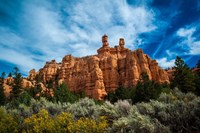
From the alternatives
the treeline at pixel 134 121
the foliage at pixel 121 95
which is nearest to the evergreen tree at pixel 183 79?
the foliage at pixel 121 95

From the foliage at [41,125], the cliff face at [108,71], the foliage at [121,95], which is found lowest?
the foliage at [41,125]

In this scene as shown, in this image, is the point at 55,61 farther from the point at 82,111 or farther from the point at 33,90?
the point at 82,111

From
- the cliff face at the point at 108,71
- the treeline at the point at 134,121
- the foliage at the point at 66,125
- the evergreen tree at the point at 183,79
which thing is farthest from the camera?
the cliff face at the point at 108,71

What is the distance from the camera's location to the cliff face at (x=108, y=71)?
7371 centimetres

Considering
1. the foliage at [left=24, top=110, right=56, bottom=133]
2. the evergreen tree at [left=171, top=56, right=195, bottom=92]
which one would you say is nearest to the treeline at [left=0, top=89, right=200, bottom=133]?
the foliage at [left=24, top=110, right=56, bottom=133]

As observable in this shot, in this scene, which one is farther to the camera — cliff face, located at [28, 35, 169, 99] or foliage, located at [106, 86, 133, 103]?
cliff face, located at [28, 35, 169, 99]

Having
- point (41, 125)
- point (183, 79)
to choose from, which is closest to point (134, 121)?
point (41, 125)

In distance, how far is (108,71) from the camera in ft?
259

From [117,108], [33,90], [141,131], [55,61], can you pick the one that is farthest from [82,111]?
[55,61]

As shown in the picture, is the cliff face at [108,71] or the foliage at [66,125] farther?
the cliff face at [108,71]

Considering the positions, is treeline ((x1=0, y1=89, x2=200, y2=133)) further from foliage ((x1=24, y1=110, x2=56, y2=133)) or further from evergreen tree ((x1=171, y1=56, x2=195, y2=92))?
evergreen tree ((x1=171, y1=56, x2=195, y2=92))

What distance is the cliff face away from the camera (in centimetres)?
7371

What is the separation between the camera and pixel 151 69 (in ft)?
260

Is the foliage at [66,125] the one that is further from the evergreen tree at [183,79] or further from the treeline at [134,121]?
the evergreen tree at [183,79]
